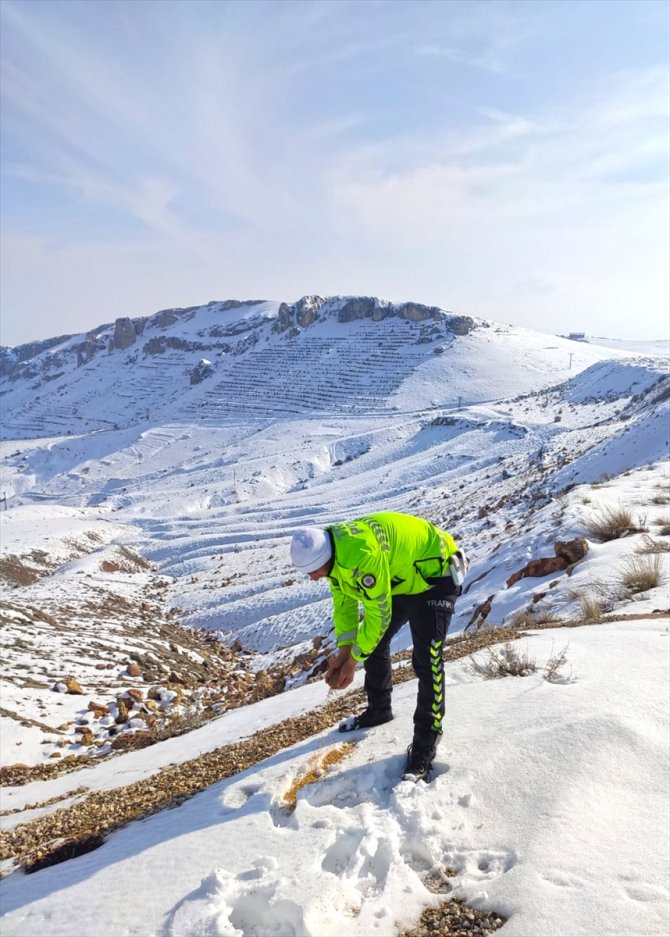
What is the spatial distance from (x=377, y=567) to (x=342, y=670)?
0.88 m

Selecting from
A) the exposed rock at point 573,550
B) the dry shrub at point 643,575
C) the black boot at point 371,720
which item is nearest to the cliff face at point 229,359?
the exposed rock at point 573,550

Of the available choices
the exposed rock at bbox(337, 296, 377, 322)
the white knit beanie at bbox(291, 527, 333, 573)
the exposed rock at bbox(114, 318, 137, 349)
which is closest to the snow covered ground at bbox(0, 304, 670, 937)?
the white knit beanie at bbox(291, 527, 333, 573)

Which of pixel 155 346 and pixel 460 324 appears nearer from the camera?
Answer: pixel 460 324

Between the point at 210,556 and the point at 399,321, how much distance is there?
8537 cm

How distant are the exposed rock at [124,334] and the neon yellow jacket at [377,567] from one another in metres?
159

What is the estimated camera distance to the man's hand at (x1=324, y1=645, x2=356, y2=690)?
379 cm

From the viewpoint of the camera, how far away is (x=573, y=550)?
27.9 ft

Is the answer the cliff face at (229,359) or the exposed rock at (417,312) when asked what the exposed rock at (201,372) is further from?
the exposed rock at (417,312)

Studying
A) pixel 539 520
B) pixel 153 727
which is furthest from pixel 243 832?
pixel 539 520

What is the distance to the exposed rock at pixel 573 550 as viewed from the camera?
8.42m

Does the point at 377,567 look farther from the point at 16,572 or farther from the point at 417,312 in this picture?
the point at 417,312

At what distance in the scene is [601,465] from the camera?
683 inches

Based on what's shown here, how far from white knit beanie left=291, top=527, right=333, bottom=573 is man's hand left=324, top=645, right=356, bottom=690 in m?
0.78

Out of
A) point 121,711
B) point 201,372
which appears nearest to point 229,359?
point 201,372
